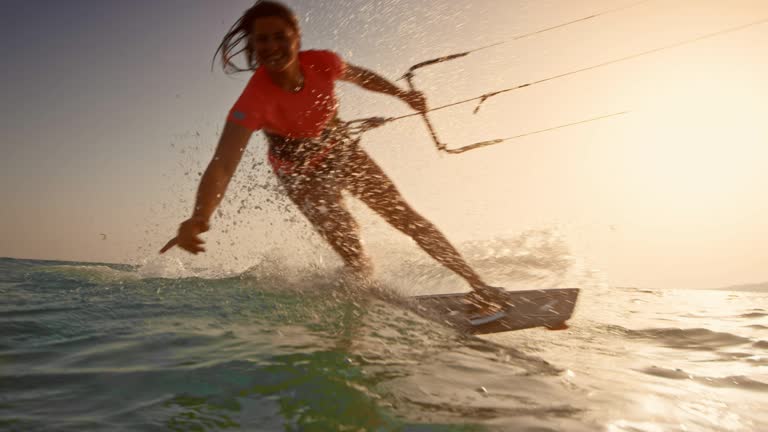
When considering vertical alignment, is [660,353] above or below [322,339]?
above

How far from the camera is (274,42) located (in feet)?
9.15

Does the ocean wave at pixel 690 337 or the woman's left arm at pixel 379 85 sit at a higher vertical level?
the woman's left arm at pixel 379 85

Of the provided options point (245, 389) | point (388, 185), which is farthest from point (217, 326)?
point (388, 185)

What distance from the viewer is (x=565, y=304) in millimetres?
3441

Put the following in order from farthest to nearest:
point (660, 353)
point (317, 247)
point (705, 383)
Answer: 1. point (317, 247)
2. point (660, 353)
3. point (705, 383)

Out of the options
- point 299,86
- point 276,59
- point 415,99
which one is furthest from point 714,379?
point 276,59

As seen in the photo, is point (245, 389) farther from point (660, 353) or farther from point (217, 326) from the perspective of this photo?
point (660, 353)

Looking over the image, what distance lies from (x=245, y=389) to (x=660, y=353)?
106 inches

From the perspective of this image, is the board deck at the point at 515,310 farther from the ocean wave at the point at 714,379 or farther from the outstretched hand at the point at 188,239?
the outstretched hand at the point at 188,239

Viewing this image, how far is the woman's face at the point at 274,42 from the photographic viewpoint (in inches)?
109

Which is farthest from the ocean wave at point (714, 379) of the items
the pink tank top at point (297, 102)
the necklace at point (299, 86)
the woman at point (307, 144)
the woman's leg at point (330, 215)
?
the necklace at point (299, 86)

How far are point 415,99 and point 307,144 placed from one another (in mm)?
904

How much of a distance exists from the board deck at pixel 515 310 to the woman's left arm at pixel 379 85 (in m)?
1.46

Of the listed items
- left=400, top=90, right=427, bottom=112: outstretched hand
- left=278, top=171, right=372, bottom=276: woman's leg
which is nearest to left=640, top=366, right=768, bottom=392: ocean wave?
left=278, top=171, right=372, bottom=276: woman's leg
